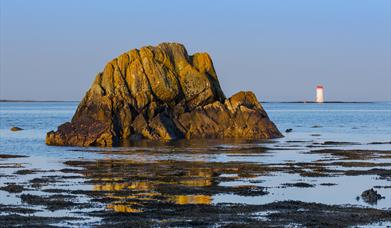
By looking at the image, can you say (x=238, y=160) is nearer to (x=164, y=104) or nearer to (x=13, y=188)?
(x=13, y=188)

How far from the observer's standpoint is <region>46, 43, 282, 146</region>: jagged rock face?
3140 inches

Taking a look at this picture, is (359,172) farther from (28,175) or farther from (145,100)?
(145,100)

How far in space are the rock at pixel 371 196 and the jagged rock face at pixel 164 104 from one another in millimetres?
43167

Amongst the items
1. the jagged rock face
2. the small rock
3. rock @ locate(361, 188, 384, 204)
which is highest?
the jagged rock face

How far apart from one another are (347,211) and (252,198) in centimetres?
497

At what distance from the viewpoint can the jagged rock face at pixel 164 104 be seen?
7975cm

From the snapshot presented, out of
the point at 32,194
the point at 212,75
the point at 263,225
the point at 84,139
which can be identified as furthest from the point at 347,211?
the point at 212,75

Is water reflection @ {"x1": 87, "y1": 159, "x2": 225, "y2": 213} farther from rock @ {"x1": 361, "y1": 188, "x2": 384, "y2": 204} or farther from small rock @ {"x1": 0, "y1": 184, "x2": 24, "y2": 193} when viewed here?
rock @ {"x1": 361, "y1": 188, "x2": 384, "y2": 204}

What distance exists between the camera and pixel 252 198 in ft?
110

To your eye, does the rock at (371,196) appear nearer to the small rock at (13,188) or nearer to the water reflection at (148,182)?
the water reflection at (148,182)

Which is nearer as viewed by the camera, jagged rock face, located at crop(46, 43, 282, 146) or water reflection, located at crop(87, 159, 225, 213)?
water reflection, located at crop(87, 159, 225, 213)

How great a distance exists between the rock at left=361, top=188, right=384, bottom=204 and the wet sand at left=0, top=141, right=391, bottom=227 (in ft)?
0.57

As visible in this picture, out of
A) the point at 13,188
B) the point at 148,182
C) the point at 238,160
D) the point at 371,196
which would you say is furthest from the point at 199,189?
the point at 238,160

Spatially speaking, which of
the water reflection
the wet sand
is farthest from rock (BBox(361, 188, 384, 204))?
the water reflection
